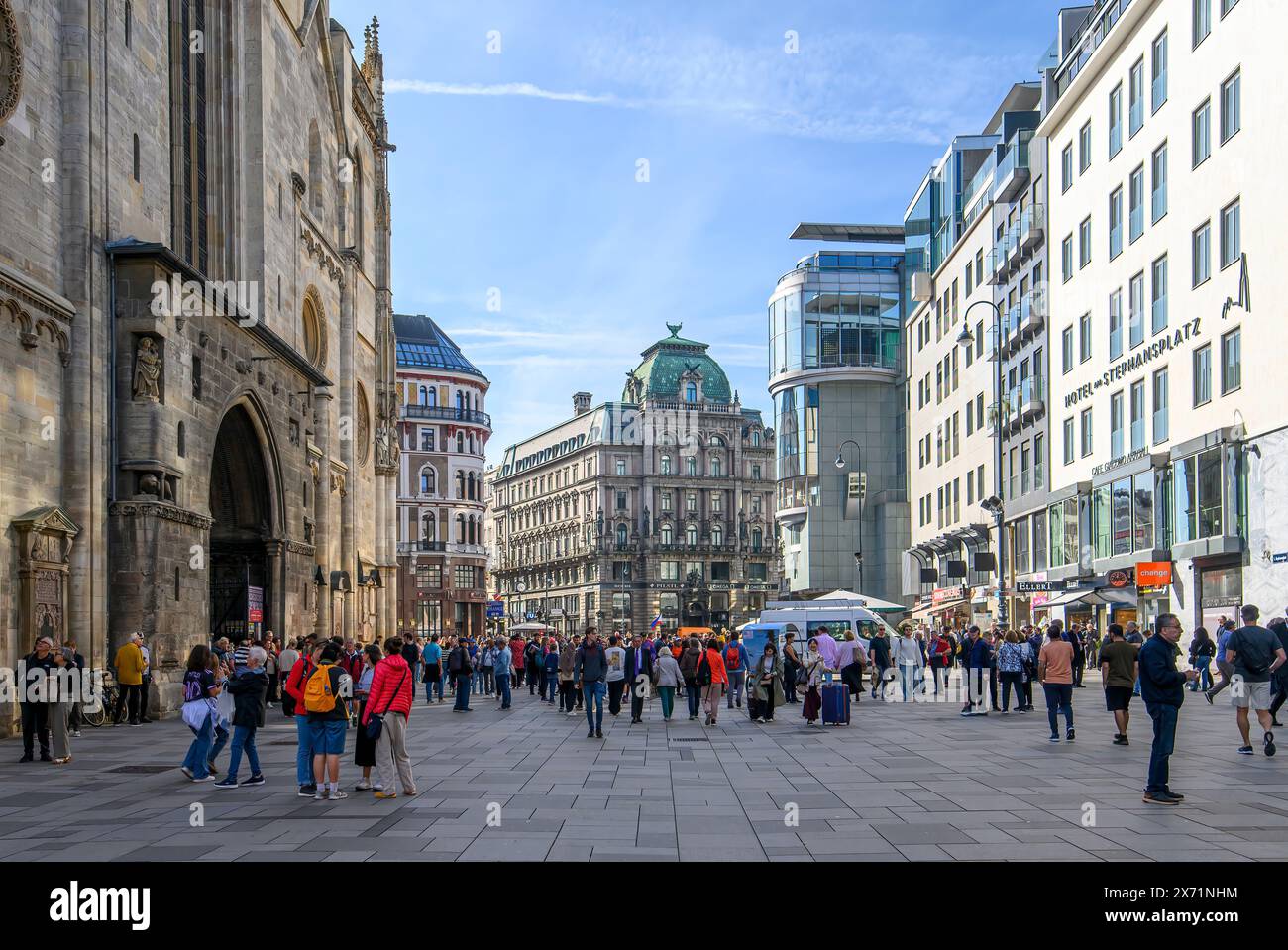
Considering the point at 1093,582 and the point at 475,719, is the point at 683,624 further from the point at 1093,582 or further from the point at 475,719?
the point at 475,719

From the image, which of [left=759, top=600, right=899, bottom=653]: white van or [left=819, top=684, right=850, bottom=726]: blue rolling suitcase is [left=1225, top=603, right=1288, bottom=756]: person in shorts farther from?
[left=759, top=600, right=899, bottom=653]: white van

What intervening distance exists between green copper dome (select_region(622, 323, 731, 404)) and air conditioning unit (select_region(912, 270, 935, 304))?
2567 inches

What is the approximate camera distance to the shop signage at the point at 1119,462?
39.4 metres

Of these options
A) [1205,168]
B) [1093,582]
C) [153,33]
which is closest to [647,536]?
[1093,582]

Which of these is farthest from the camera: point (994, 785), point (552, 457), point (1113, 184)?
point (552, 457)

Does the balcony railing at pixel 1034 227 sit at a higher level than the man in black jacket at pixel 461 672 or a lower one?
higher

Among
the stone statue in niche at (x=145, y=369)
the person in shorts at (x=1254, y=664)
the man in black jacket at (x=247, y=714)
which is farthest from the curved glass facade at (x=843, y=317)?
the man in black jacket at (x=247, y=714)

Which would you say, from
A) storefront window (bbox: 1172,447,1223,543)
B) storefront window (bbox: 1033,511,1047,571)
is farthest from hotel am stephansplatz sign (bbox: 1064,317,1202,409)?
storefront window (bbox: 1033,511,1047,571)

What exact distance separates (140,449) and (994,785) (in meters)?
16.2

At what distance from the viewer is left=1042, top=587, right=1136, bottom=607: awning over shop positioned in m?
39.8

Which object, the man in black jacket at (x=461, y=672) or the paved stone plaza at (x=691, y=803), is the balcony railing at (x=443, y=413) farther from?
the paved stone plaza at (x=691, y=803)

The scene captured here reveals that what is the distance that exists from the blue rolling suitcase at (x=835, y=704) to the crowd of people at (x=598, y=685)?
336mm

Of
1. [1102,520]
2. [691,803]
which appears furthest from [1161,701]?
[1102,520]
